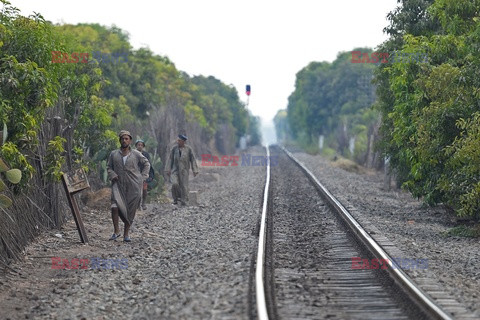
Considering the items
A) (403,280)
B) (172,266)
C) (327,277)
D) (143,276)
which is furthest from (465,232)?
(143,276)

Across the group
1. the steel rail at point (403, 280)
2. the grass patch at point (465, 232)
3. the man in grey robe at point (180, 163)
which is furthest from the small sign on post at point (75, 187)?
the grass patch at point (465, 232)

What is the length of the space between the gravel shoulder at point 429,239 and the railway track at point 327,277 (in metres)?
0.49

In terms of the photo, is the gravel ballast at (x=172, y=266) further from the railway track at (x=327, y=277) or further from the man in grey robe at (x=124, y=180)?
the man in grey robe at (x=124, y=180)

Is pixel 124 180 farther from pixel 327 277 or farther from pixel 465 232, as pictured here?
Answer: pixel 465 232

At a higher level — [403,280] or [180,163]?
[180,163]

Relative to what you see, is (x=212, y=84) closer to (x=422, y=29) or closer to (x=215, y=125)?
(x=215, y=125)

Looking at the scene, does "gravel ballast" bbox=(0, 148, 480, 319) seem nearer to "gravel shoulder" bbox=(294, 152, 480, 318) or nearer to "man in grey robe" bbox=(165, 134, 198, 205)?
"gravel shoulder" bbox=(294, 152, 480, 318)

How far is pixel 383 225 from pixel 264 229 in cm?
275

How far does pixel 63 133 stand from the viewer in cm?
1214

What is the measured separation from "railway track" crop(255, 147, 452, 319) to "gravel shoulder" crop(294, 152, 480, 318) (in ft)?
1.61

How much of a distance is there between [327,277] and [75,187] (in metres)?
4.51

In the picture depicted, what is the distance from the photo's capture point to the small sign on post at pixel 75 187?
1007 centimetres

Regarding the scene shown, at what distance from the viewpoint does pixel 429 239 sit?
1109cm

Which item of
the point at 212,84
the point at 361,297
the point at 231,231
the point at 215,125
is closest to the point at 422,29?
the point at 231,231
